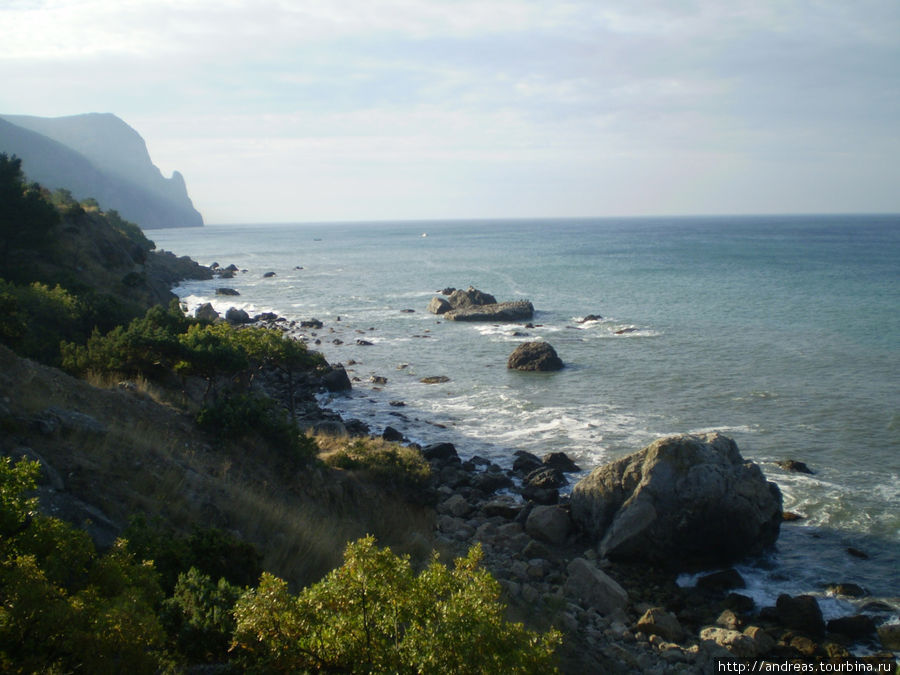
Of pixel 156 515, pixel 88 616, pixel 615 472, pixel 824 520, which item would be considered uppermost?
pixel 88 616

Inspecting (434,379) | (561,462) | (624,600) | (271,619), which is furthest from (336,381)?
(271,619)

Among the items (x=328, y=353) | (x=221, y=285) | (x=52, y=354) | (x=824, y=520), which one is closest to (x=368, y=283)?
(x=221, y=285)

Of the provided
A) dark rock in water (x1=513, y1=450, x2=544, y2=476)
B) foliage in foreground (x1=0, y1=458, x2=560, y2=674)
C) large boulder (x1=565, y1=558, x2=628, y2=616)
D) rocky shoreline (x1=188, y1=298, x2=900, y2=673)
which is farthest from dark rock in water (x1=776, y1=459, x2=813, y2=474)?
foliage in foreground (x1=0, y1=458, x2=560, y2=674)

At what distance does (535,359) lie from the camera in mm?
38094

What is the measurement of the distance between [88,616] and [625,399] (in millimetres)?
29087

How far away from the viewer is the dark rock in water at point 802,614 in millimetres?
13539

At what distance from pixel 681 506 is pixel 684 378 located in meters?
19.4

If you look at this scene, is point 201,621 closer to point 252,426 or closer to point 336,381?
point 252,426

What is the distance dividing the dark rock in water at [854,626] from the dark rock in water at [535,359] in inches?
969

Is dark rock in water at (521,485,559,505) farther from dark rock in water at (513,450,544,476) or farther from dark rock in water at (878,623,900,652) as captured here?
dark rock in water at (878,623,900,652)

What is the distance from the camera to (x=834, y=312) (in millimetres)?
53031

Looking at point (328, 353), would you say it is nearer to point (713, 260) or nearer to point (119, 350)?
point (119, 350)

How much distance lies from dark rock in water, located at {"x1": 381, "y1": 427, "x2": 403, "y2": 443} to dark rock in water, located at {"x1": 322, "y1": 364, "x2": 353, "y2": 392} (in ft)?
28.3

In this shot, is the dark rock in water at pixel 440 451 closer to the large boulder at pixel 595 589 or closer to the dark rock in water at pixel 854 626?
the large boulder at pixel 595 589
